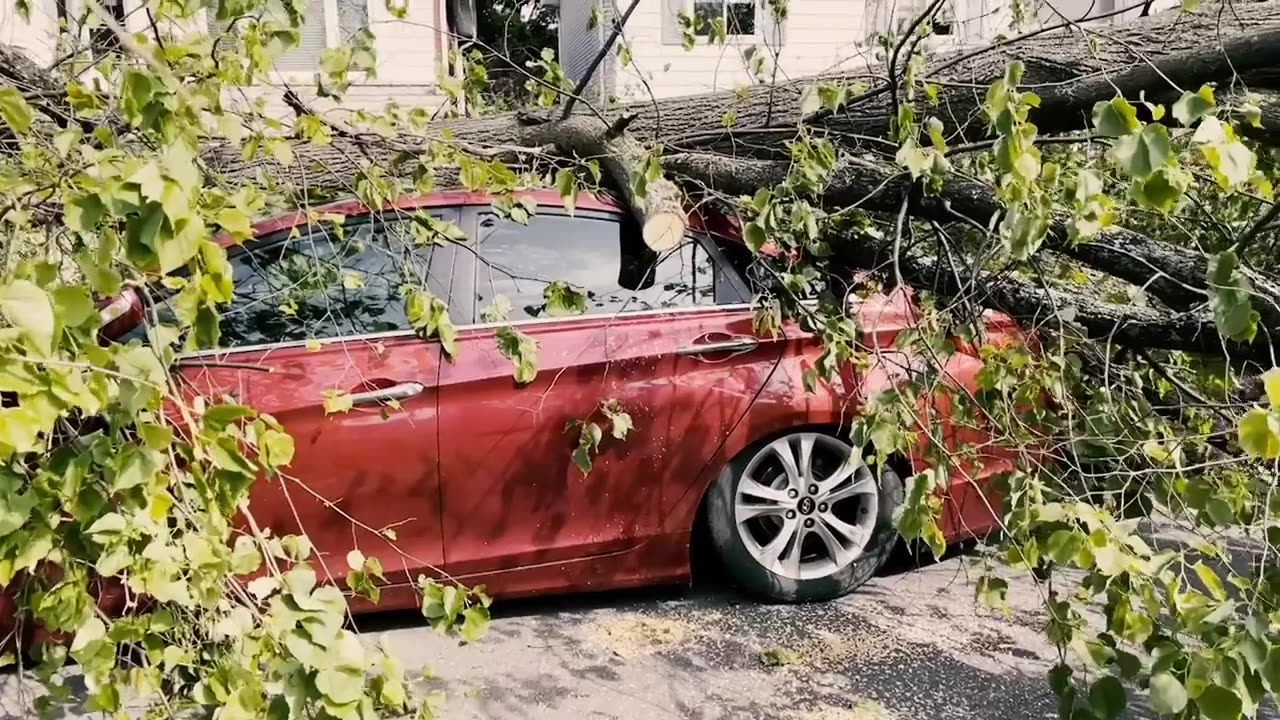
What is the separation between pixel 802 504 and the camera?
3715mm

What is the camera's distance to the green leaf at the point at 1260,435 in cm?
151

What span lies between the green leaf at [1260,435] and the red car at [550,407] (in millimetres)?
1521

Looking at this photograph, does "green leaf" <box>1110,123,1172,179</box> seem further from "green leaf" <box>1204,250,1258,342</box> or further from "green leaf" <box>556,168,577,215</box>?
"green leaf" <box>556,168,577,215</box>

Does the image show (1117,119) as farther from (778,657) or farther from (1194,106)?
(778,657)

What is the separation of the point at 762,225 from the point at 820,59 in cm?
877

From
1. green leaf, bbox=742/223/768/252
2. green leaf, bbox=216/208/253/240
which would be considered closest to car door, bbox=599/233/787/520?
green leaf, bbox=742/223/768/252

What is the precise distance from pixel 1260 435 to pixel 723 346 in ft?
7.03

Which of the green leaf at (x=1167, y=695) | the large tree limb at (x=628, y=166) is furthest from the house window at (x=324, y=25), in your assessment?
the green leaf at (x=1167, y=695)

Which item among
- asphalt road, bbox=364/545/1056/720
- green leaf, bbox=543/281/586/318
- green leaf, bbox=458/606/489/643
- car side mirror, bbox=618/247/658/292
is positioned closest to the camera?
green leaf, bbox=458/606/489/643

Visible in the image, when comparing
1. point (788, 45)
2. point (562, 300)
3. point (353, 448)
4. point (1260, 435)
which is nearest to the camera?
point (1260, 435)

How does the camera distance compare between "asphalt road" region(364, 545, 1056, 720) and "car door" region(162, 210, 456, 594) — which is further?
"car door" region(162, 210, 456, 594)

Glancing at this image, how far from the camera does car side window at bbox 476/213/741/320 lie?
346cm

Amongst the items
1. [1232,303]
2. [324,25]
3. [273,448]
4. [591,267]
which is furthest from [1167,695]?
[324,25]

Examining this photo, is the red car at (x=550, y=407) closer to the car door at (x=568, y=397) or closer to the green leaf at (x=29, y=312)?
the car door at (x=568, y=397)
